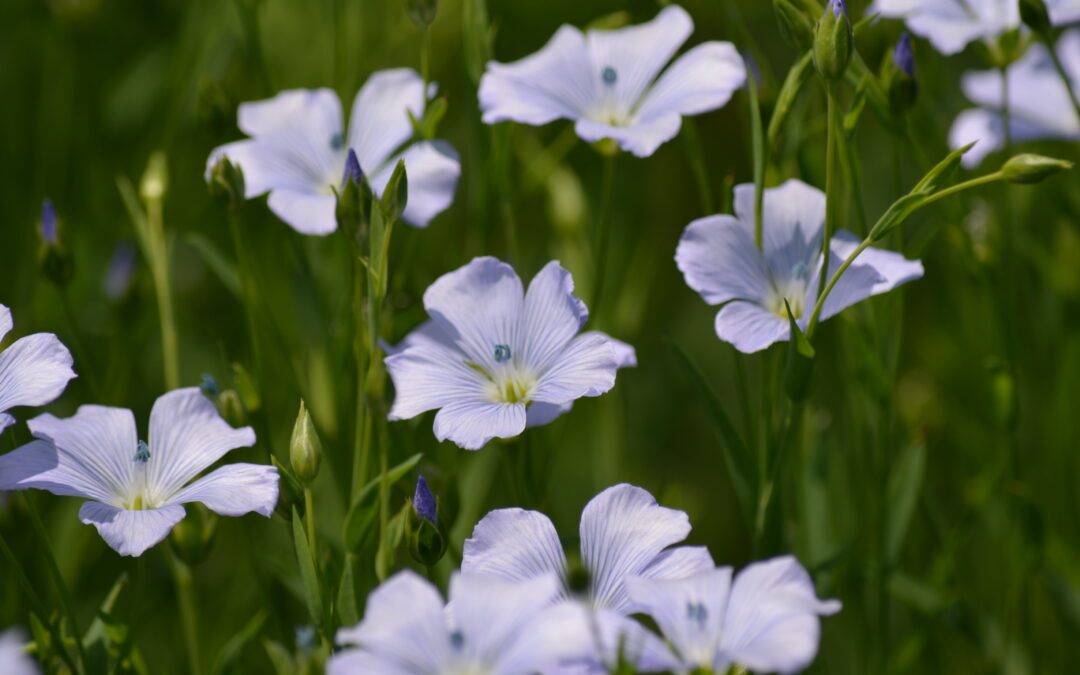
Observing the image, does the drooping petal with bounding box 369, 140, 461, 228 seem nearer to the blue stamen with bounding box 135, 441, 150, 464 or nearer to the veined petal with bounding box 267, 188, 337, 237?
the veined petal with bounding box 267, 188, 337, 237

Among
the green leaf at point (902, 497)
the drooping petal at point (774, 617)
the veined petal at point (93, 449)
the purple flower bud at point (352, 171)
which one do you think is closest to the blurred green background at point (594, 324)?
the green leaf at point (902, 497)

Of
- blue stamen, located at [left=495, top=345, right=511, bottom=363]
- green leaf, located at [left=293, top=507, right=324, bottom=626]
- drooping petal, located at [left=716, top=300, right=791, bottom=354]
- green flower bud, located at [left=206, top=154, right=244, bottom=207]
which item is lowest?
green leaf, located at [left=293, top=507, right=324, bottom=626]

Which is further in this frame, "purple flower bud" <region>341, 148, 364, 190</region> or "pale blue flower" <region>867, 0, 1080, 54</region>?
"pale blue flower" <region>867, 0, 1080, 54</region>

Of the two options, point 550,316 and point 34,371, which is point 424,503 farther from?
point 34,371

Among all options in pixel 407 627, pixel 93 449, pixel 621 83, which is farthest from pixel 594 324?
pixel 407 627

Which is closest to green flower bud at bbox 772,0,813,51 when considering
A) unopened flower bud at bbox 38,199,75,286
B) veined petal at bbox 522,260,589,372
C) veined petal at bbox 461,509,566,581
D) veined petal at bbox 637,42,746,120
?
veined petal at bbox 637,42,746,120

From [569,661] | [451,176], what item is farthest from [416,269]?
[569,661]
